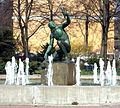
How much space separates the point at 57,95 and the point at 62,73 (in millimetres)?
1900

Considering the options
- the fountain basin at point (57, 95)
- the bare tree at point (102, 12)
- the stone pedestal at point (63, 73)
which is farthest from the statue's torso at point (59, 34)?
the bare tree at point (102, 12)

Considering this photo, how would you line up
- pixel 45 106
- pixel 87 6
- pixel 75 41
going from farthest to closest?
pixel 75 41 < pixel 87 6 < pixel 45 106

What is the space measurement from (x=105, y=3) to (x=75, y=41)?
33895 mm

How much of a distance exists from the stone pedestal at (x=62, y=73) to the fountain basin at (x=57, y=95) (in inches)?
69.8

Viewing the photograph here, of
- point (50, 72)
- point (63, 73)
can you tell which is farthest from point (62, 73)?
point (50, 72)

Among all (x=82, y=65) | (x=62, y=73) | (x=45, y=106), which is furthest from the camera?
(x=82, y=65)

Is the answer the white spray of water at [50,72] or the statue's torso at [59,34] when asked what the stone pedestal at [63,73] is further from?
the statue's torso at [59,34]

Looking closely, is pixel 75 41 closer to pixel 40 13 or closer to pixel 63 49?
pixel 40 13

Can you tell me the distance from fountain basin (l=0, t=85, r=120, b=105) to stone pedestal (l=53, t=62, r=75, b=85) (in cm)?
177

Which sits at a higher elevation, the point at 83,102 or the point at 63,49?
the point at 63,49

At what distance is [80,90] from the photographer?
1520cm

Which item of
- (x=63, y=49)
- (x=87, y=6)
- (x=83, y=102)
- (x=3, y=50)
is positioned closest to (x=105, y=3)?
(x=87, y=6)

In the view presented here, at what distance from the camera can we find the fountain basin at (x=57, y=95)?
15164mm

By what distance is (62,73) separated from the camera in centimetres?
1695
